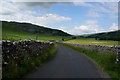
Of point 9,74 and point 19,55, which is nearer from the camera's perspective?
point 9,74

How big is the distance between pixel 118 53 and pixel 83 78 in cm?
572

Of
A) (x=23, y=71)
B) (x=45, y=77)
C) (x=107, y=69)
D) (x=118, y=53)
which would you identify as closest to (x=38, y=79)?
(x=45, y=77)

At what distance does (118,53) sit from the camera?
13.1 meters

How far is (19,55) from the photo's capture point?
10.0m

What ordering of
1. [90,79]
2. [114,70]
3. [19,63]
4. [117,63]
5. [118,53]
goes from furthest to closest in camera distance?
[118,53] → [117,63] → [114,70] → [19,63] → [90,79]

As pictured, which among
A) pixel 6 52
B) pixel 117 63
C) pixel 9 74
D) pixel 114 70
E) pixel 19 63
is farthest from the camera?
pixel 117 63

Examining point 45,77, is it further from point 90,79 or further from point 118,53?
point 118,53

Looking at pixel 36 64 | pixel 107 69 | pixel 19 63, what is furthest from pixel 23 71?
pixel 107 69

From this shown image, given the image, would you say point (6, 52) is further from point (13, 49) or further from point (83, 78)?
point (83, 78)

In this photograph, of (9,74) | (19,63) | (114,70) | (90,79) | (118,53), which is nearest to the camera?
(9,74)

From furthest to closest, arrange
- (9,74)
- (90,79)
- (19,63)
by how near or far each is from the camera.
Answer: (19,63) < (90,79) < (9,74)

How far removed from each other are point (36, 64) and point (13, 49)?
2170mm

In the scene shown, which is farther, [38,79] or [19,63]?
[19,63]

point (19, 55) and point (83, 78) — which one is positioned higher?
point (19, 55)
